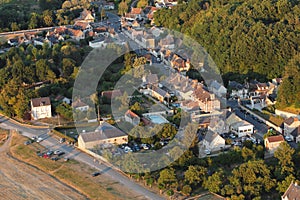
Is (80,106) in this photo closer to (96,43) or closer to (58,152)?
(58,152)

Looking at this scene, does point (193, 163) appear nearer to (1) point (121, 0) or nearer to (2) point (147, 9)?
(2) point (147, 9)

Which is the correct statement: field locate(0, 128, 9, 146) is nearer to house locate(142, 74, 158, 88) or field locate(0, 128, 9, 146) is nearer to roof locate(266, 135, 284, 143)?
house locate(142, 74, 158, 88)

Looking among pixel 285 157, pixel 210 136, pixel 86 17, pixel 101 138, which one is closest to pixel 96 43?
pixel 86 17

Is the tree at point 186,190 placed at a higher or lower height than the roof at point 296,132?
lower

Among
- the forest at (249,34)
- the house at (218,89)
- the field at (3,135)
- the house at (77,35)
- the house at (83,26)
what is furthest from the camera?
the house at (83,26)

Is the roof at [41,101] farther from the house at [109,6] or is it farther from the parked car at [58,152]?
the house at [109,6]

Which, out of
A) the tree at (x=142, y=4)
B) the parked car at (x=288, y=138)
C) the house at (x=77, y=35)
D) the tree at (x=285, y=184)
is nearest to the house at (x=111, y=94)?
the parked car at (x=288, y=138)

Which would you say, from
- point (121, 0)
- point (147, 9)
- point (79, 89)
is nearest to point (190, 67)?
point (79, 89)

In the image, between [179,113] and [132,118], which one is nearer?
[132,118]
